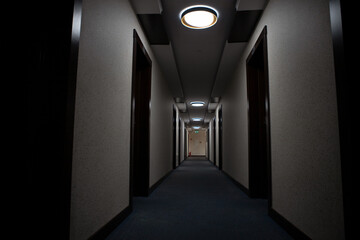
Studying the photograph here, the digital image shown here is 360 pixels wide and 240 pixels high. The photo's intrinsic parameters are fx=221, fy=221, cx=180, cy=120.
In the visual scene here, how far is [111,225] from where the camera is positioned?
213 centimetres

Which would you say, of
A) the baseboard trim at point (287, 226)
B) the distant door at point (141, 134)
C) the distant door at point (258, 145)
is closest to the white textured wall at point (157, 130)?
the distant door at point (141, 134)

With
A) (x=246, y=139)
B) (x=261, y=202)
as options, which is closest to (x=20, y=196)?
(x=261, y=202)

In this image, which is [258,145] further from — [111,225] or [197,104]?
[197,104]

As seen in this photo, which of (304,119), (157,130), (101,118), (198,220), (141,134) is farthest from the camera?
(157,130)

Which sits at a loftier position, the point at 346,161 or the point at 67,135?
the point at 67,135

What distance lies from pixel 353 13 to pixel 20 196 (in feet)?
6.59

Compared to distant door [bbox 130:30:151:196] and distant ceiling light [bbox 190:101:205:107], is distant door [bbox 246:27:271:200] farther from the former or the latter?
distant ceiling light [bbox 190:101:205:107]

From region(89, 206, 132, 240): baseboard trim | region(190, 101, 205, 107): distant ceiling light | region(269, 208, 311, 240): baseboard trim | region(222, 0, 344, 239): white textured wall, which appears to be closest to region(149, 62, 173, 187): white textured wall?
region(89, 206, 132, 240): baseboard trim

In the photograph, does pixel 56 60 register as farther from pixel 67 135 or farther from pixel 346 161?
pixel 346 161

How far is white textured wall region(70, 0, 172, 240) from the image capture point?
1.58m

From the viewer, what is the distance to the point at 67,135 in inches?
53.0

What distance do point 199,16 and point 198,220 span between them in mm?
2687

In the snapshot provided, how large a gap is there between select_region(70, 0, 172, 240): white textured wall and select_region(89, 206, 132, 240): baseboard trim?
0.04 metres

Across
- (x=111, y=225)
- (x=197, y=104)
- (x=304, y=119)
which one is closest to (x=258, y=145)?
(x=304, y=119)
